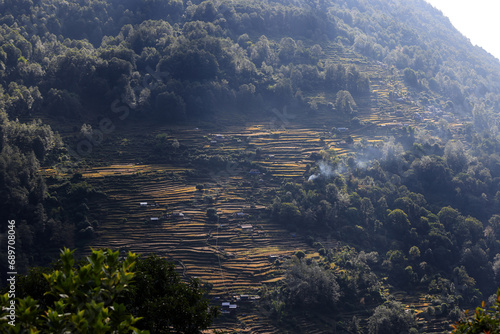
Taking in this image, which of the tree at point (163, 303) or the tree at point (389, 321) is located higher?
the tree at point (163, 303)

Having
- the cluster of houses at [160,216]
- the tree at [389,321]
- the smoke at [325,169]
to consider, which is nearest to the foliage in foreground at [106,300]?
the tree at [389,321]

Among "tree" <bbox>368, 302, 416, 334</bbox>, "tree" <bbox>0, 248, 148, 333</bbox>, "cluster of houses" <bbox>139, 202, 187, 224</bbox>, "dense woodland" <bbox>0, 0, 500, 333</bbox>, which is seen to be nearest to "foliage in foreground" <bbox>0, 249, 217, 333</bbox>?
"tree" <bbox>0, 248, 148, 333</bbox>

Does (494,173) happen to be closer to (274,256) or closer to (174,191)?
(274,256)

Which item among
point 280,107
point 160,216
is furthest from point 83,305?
point 280,107

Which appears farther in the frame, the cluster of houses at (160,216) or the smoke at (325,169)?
the smoke at (325,169)

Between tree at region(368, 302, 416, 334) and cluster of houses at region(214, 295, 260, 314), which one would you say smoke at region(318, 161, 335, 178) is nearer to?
tree at region(368, 302, 416, 334)

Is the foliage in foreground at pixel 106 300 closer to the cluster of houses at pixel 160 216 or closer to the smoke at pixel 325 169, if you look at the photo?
the cluster of houses at pixel 160 216

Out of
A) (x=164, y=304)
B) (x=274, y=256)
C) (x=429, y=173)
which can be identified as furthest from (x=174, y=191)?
(x=429, y=173)
